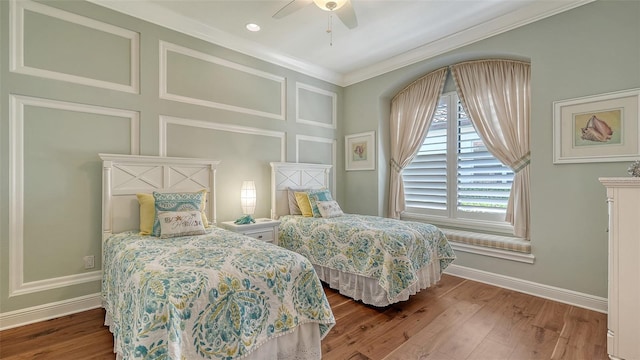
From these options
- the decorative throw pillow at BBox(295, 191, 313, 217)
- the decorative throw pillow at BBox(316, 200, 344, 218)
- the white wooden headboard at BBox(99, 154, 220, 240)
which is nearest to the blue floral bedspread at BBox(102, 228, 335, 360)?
the white wooden headboard at BBox(99, 154, 220, 240)

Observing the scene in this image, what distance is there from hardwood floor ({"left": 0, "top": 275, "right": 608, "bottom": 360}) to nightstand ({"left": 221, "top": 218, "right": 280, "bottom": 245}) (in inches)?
42.9

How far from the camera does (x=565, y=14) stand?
2.82 metres

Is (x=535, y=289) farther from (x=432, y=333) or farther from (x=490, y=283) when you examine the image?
(x=432, y=333)

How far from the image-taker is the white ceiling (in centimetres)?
291

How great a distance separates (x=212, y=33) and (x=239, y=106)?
2.97 feet

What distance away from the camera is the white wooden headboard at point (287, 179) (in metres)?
3.98

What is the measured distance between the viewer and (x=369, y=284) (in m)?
2.73

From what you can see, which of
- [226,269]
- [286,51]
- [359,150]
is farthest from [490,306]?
[286,51]

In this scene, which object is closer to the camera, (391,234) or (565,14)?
(391,234)

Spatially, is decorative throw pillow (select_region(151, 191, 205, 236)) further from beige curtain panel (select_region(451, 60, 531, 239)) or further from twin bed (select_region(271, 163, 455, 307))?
beige curtain panel (select_region(451, 60, 531, 239))

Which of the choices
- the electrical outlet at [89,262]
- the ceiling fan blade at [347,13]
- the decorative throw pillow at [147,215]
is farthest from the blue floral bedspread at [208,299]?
the ceiling fan blade at [347,13]

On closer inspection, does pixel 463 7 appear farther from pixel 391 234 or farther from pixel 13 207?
pixel 13 207

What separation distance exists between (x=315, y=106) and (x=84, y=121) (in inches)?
119

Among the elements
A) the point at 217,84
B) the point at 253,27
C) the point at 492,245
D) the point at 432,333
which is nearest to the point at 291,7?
the point at 253,27
